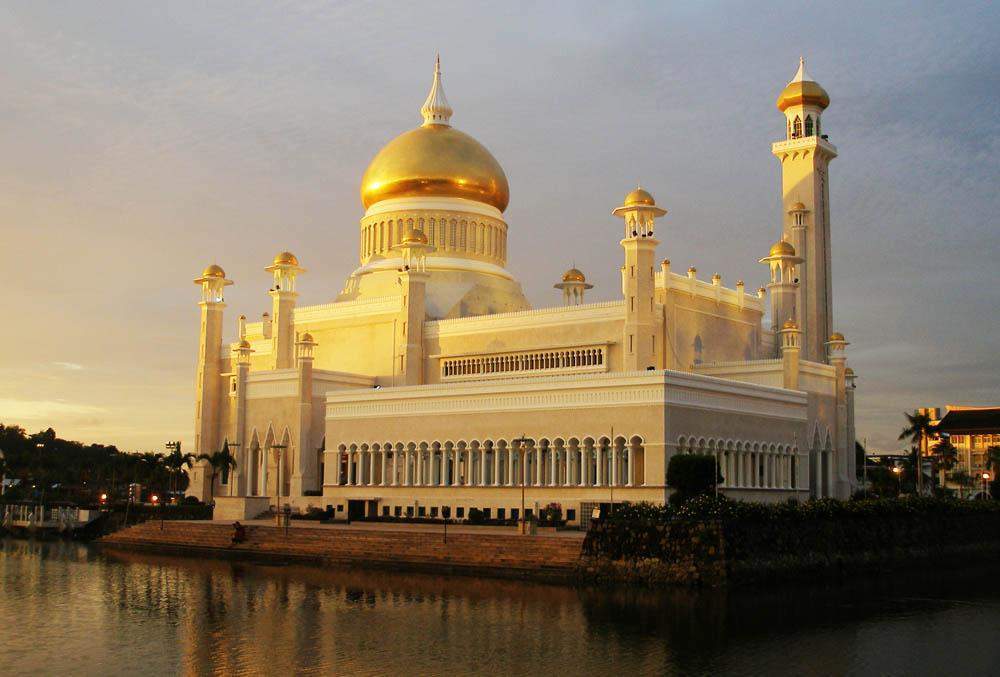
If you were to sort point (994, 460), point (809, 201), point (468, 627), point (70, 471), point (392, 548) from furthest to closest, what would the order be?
point (70, 471), point (994, 460), point (809, 201), point (392, 548), point (468, 627)

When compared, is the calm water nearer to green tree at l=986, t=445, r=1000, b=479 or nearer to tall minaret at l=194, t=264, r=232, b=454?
tall minaret at l=194, t=264, r=232, b=454

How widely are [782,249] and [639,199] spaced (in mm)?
10828

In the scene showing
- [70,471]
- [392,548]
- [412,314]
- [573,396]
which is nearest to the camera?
[392,548]

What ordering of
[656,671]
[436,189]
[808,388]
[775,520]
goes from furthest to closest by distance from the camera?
[436,189]
[808,388]
[775,520]
[656,671]

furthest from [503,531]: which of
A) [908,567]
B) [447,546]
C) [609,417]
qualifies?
[908,567]

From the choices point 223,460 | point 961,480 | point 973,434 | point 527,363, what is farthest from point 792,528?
point 973,434

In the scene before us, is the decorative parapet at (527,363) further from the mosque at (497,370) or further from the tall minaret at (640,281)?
the tall minaret at (640,281)

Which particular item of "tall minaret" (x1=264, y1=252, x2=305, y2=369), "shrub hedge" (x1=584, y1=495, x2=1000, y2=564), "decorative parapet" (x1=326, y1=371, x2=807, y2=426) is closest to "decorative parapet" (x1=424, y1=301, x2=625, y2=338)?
"decorative parapet" (x1=326, y1=371, x2=807, y2=426)

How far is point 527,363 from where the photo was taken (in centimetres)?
5000

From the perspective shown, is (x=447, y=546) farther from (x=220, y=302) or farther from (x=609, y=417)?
(x=220, y=302)

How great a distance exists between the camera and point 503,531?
126 ft

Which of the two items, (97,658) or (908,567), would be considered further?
(908,567)

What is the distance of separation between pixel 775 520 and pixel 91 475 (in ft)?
213

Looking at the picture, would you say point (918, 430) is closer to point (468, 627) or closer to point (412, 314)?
point (412, 314)
